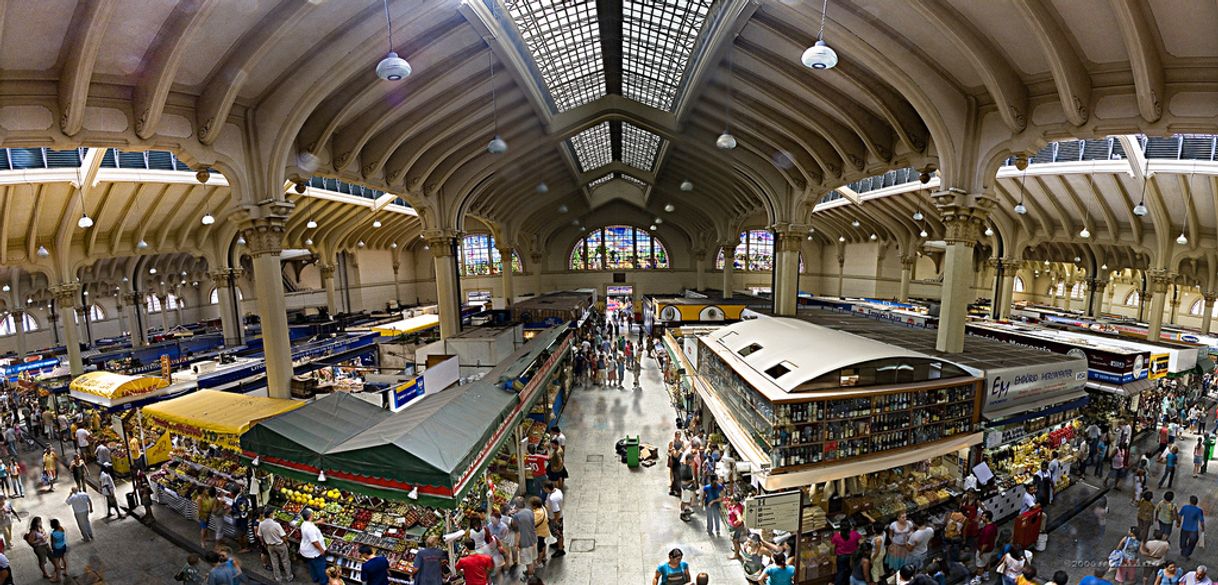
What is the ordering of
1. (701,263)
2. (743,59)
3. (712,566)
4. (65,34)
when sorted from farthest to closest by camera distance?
1. (701,263)
2. (743,59)
3. (712,566)
4. (65,34)

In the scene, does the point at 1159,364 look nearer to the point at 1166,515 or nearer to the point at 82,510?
the point at 1166,515

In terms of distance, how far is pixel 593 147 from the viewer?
24422mm

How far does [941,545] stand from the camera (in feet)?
23.9

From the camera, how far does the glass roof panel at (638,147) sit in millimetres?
21548

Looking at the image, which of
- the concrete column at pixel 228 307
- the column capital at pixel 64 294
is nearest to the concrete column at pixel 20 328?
the column capital at pixel 64 294

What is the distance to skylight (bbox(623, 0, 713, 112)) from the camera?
36.1 ft

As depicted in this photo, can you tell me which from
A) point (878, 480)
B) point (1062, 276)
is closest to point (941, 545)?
point (878, 480)

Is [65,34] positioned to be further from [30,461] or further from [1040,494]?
[1040,494]

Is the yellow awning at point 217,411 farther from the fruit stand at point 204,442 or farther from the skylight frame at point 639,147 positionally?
A: the skylight frame at point 639,147

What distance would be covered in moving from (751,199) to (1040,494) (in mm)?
16148

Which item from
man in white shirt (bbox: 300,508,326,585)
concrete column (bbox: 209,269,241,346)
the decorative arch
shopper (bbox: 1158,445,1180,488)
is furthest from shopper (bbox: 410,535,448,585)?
the decorative arch

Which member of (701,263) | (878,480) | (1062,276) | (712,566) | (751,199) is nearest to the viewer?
(712,566)

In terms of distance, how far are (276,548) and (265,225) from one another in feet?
19.1

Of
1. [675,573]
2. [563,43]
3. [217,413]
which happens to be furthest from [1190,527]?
[217,413]
